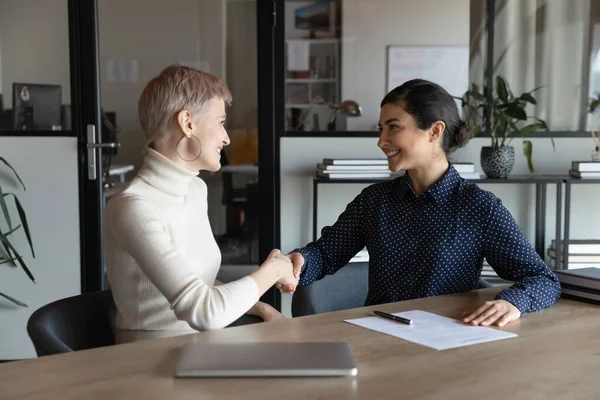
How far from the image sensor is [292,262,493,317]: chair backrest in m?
2.26

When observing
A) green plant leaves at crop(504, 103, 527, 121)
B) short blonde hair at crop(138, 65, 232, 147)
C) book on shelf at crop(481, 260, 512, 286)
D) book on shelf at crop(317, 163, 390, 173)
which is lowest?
book on shelf at crop(481, 260, 512, 286)

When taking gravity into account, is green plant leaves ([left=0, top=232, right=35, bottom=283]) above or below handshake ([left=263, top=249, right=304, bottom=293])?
below

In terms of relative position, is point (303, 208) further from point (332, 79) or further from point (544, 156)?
point (544, 156)

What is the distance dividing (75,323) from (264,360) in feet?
2.02

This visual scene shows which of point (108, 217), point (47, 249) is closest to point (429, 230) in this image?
point (108, 217)

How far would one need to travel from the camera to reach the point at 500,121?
3.89 meters

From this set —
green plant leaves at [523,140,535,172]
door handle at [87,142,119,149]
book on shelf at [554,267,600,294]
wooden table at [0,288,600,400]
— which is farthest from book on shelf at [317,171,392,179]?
wooden table at [0,288,600,400]

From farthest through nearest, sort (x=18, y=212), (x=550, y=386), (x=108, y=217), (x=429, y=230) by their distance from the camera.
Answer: (x=18, y=212) → (x=429, y=230) → (x=108, y=217) → (x=550, y=386)

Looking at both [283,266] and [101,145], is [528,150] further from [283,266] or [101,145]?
[283,266]

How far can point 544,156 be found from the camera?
4.07 meters

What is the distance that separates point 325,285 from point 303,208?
177 cm

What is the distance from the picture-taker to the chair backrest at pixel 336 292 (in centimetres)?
226

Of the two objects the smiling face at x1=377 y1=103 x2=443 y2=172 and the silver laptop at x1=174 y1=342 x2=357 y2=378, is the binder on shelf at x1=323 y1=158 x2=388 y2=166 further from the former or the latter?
the silver laptop at x1=174 y1=342 x2=357 y2=378

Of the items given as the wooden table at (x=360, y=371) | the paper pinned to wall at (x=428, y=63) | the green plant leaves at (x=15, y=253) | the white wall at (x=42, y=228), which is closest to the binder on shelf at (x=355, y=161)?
the paper pinned to wall at (x=428, y=63)
